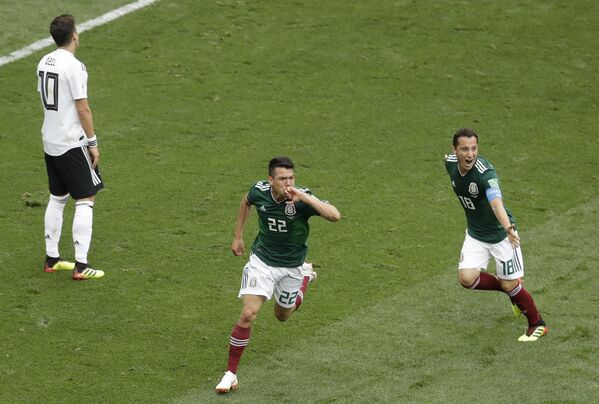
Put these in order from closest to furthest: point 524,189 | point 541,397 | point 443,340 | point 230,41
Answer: point 541,397
point 443,340
point 524,189
point 230,41

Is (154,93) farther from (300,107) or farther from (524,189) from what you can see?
(524,189)

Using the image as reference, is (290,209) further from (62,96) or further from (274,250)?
(62,96)

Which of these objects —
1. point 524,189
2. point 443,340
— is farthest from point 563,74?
point 443,340

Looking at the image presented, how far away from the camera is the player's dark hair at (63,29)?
11.5m

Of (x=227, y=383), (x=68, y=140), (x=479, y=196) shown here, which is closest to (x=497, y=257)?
(x=479, y=196)

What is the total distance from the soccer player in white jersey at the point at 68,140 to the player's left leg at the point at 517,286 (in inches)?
164

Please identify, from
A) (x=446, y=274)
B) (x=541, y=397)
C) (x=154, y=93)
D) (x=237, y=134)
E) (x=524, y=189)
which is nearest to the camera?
(x=541, y=397)

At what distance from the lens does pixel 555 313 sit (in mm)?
11352

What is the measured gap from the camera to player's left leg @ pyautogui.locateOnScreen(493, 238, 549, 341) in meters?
10.8

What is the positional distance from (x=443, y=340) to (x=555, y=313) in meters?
1.26

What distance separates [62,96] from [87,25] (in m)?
7.45

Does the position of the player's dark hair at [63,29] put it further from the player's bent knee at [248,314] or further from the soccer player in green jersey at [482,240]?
the soccer player in green jersey at [482,240]

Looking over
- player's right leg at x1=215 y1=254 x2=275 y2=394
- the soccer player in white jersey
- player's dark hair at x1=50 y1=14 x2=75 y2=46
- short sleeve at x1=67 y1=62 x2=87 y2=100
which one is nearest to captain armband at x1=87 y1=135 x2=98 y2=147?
the soccer player in white jersey

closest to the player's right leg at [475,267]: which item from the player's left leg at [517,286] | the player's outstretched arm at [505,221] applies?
the player's left leg at [517,286]
